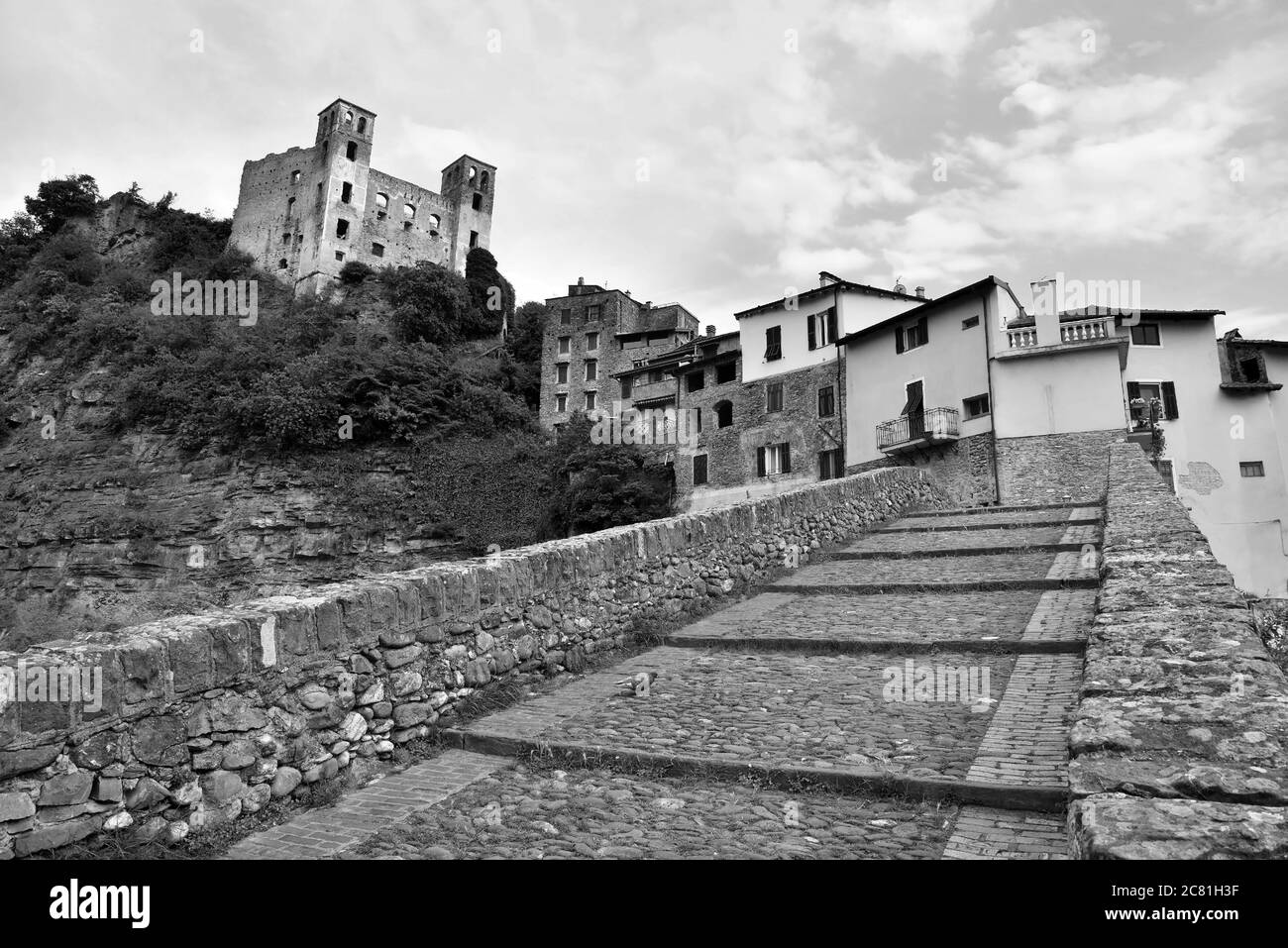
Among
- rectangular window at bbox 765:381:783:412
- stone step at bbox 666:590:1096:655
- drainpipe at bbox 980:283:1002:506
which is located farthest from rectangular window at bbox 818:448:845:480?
stone step at bbox 666:590:1096:655

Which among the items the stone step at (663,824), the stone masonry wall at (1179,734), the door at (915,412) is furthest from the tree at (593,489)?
the stone masonry wall at (1179,734)

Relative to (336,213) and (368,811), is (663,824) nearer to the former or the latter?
(368,811)

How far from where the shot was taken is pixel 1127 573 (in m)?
5.56

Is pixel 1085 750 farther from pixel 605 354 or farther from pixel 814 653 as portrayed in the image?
pixel 605 354

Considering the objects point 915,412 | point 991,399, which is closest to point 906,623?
point 991,399

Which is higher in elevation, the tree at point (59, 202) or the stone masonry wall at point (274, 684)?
the tree at point (59, 202)

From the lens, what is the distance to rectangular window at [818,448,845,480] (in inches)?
1261

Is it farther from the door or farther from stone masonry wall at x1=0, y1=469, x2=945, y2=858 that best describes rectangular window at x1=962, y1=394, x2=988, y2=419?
stone masonry wall at x1=0, y1=469, x2=945, y2=858

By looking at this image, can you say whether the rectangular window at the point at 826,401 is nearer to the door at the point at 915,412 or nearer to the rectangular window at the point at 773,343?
the rectangular window at the point at 773,343

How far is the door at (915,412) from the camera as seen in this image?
2767 cm

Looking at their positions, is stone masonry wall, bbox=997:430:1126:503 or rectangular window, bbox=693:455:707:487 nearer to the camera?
stone masonry wall, bbox=997:430:1126:503

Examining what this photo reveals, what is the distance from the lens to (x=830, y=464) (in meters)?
32.5

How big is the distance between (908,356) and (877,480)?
14535 mm

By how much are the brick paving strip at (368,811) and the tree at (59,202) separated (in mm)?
62846
